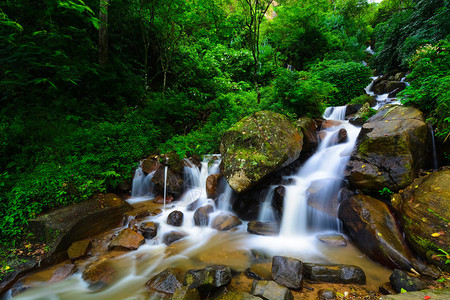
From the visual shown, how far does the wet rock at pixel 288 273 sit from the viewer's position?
272 centimetres

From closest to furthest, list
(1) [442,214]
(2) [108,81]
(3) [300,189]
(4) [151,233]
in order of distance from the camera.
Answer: (1) [442,214], (4) [151,233], (3) [300,189], (2) [108,81]

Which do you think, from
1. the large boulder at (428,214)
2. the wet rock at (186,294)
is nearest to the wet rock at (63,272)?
the wet rock at (186,294)

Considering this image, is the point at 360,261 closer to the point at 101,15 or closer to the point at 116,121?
the point at 116,121

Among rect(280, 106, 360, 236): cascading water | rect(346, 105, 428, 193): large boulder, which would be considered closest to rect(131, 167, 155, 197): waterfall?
rect(280, 106, 360, 236): cascading water

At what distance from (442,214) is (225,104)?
24.6 ft

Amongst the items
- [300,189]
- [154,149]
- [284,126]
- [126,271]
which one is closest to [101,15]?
[154,149]

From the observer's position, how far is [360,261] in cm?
323

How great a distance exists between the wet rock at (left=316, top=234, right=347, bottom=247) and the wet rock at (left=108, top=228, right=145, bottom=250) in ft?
12.2

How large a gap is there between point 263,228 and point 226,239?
89 centimetres

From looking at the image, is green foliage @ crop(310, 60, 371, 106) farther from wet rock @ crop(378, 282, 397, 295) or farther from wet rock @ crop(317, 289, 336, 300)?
wet rock @ crop(317, 289, 336, 300)

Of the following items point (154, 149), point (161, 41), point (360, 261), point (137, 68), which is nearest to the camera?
point (360, 261)

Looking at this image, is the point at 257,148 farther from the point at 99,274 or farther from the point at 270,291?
the point at 99,274

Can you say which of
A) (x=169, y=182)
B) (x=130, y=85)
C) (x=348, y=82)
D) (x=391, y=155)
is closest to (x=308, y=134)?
(x=391, y=155)

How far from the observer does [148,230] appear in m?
4.25
